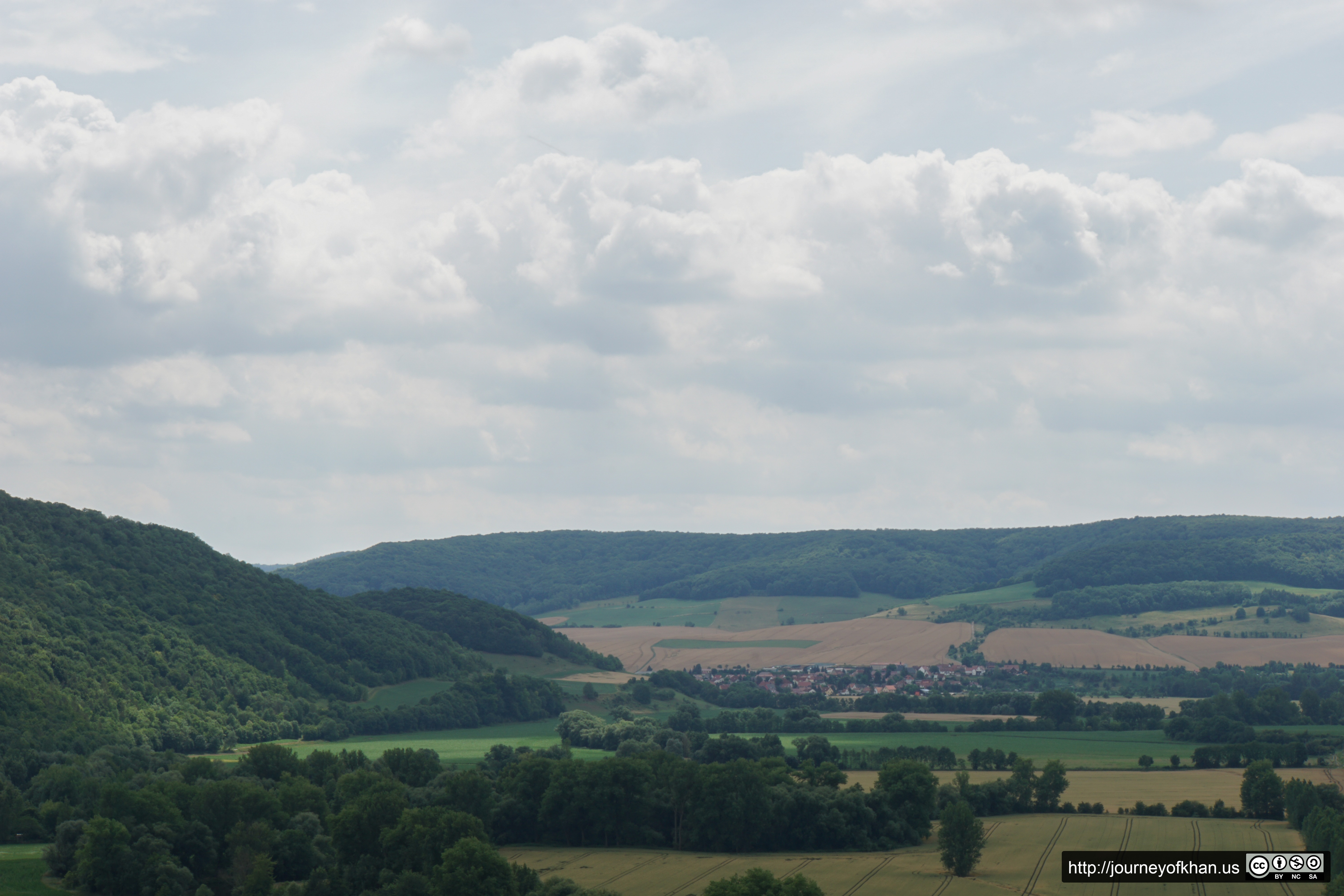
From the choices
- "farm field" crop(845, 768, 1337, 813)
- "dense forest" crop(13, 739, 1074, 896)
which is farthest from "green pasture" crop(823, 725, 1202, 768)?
"dense forest" crop(13, 739, 1074, 896)

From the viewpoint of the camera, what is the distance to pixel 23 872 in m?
83.2

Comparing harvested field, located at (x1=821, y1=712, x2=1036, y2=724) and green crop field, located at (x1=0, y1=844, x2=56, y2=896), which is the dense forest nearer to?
green crop field, located at (x1=0, y1=844, x2=56, y2=896)

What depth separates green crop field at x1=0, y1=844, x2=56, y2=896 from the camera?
78125mm

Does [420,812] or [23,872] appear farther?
[420,812]

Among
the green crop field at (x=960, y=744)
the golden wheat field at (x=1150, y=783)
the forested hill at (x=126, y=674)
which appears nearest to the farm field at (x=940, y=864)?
the golden wheat field at (x=1150, y=783)

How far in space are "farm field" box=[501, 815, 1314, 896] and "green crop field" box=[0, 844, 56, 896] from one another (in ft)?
101

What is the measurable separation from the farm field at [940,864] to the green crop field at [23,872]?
30915 millimetres

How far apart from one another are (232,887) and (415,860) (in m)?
12.7

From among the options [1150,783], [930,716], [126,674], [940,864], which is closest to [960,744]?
[1150,783]

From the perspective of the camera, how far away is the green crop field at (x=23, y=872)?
3076 inches

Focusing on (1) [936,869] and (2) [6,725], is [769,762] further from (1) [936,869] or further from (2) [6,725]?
(2) [6,725]

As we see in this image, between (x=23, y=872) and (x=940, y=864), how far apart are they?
6092 cm

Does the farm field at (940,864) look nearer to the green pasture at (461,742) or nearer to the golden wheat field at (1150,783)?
the golden wheat field at (1150,783)

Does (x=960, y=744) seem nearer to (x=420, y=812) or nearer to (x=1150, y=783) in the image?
(x=1150, y=783)
